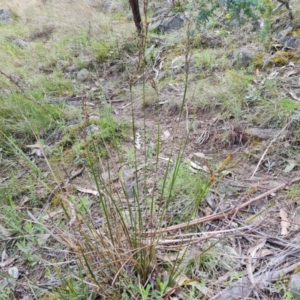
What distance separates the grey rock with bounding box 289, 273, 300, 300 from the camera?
1.06 m

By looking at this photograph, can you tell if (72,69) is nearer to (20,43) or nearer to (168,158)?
Result: (20,43)

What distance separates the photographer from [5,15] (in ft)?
16.0

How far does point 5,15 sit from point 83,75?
2.65 metres

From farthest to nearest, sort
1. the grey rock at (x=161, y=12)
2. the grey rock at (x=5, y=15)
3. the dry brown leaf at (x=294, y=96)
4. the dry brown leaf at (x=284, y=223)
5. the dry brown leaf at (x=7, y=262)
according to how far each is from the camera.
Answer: the grey rock at (x=5, y=15), the grey rock at (x=161, y=12), the dry brown leaf at (x=294, y=96), the dry brown leaf at (x=7, y=262), the dry brown leaf at (x=284, y=223)

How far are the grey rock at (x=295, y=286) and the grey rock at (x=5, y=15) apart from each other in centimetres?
478

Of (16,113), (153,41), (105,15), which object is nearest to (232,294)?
(16,113)

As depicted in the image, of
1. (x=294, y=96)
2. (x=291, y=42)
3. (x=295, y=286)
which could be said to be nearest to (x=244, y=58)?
(x=291, y=42)

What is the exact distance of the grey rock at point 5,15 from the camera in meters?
4.77

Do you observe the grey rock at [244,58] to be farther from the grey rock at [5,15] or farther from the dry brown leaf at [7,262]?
the grey rock at [5,15]

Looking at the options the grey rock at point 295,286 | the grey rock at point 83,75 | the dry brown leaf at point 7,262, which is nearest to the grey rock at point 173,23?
the grey rock at point 83,75

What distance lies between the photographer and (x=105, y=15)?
405 centimetres

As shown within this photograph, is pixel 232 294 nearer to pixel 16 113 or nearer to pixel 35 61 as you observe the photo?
pixel 16 113

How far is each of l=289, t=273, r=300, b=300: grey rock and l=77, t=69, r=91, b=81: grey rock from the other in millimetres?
2316

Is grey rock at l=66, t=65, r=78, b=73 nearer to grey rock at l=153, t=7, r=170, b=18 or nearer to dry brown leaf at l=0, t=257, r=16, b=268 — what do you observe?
grey rock at l=153, t=7, r=170, b=18
